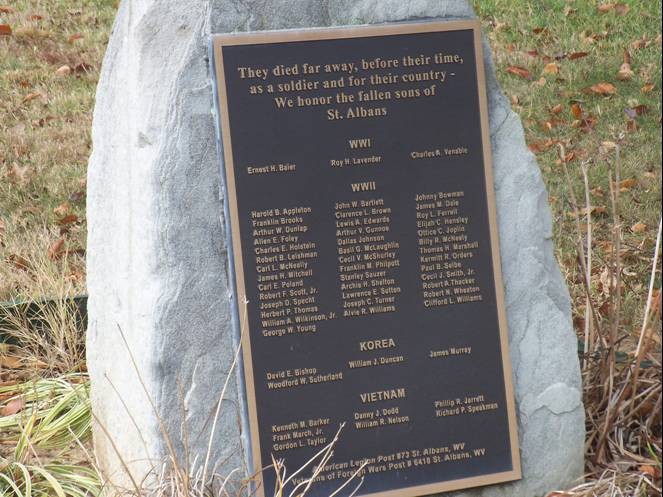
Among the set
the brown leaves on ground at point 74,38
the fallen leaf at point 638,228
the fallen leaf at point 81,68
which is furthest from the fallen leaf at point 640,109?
the brown leaves on ground at point 74,38

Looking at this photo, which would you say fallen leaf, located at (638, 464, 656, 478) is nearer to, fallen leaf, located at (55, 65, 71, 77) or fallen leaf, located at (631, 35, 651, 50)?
fallen leaf, located at (631, 35, 651, 50)

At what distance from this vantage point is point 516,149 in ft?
12.8

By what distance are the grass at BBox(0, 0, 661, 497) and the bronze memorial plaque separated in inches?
21.8

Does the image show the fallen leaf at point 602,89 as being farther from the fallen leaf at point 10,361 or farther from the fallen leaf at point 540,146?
the fallen leaf at point 10,361

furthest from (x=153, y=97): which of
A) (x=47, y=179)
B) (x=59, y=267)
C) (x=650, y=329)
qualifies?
(x=47, y=179)

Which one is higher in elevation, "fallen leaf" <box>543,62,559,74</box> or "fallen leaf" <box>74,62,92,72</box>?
"fallen leaf" <box>74,62,92,72</box>

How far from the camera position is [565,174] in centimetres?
599

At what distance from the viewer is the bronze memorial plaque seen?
3.67 metres

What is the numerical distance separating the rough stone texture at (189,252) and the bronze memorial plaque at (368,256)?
2.8 inches

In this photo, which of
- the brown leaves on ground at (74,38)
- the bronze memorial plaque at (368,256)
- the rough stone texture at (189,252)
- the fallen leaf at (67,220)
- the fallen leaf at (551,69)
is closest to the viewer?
the rough stone texture at (189,252)

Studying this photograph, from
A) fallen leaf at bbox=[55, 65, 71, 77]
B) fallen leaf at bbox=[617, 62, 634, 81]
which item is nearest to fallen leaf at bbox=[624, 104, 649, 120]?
fallen leaf at bbox=[617, 62, 634, 81]

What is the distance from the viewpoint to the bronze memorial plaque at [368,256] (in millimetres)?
3668

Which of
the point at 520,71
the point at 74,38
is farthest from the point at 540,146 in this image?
the point at 74,38

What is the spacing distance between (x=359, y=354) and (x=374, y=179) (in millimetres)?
677
